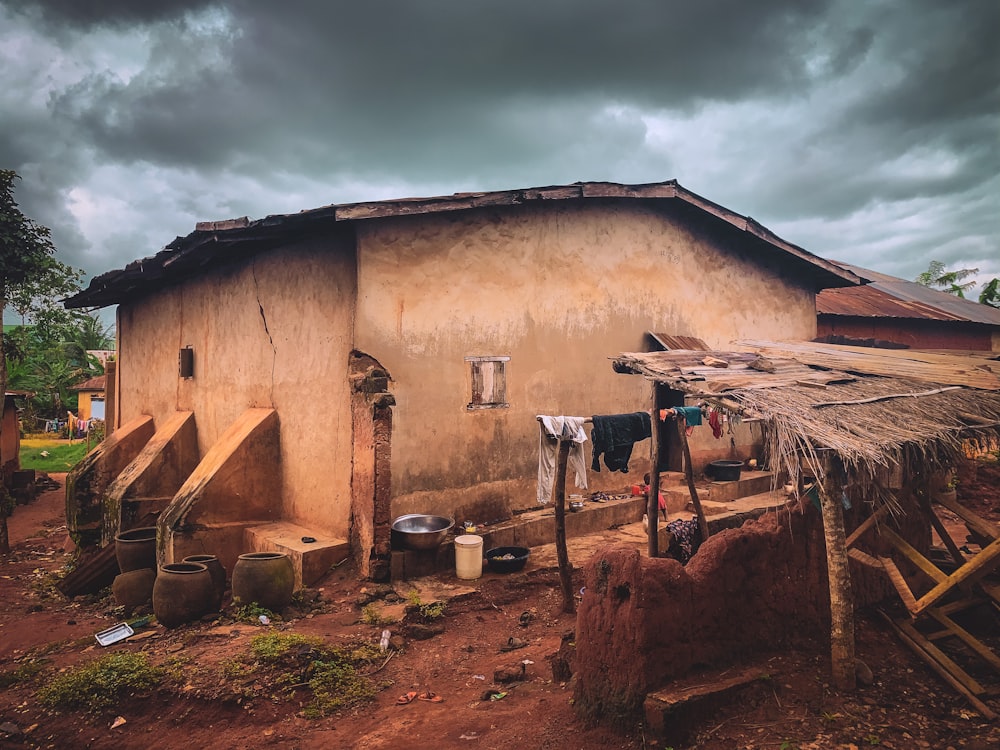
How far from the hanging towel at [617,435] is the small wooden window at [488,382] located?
6.30ft

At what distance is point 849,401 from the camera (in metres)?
5.29

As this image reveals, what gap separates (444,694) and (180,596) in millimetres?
3380

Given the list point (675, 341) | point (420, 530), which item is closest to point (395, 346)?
Result: point (420, 530)

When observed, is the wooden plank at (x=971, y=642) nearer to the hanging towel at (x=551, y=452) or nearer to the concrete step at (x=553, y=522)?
the hanging towel at (x=551, y=452)

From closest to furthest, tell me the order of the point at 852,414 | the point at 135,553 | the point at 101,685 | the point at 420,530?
the point at 852,414, the point at 101,685, the point at 420,530, the point at 135,553

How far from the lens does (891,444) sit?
461cm

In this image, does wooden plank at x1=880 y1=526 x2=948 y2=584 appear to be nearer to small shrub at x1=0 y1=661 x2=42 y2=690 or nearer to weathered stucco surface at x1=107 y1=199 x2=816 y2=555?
weathered stucco surface at x1=107 y1=199 x2=816 y2=555

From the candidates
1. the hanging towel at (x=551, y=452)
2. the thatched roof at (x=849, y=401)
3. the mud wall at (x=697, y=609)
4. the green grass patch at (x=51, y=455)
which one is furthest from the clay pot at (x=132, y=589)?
the green grass patch at (x=51, y=455)

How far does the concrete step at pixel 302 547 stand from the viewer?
7.64m

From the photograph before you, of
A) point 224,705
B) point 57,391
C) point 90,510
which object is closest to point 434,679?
point 224,705

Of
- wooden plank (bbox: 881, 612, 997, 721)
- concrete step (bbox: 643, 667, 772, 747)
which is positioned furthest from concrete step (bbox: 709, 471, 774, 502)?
concrete step (bbox: 643, 667, 772, 747)

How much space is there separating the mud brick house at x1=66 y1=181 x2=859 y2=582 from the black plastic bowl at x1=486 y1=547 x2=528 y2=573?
2.66 ft

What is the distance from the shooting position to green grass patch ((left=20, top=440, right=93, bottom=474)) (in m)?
21.8

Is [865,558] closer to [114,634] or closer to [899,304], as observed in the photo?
[114,634]
